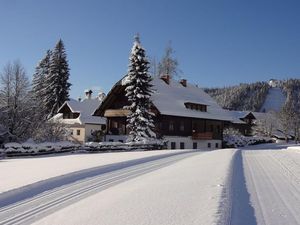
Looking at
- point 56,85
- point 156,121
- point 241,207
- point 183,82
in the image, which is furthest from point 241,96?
point 241,207

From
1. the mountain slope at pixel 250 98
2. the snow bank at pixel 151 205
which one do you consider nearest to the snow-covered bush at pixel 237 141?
the snow bank at pixel 151 205

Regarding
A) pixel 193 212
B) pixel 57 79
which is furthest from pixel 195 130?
pixel 193 212

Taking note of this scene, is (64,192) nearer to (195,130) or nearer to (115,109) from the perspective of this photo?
(115,109)

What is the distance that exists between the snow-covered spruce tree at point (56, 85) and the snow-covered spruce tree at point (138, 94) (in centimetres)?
2412

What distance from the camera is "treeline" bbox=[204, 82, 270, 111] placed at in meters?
171

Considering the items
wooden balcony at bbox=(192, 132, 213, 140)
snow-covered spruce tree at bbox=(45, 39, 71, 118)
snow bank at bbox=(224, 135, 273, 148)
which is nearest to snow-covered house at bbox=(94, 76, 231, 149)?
wooden balcony at bbox=(192, 132, 213, 140)

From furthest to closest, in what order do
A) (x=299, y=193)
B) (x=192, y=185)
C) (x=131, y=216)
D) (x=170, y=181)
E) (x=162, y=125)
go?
1. (x=162, y=125)
2. (x=170, y=181)
3. (x=192, y=185)
4. (x=299, y=193)
5. (x=131, y=216)

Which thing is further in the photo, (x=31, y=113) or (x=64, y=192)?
(x=31, y=113)

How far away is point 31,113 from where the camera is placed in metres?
42.4

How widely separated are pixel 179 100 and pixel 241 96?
4899 inches

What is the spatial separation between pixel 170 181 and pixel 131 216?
549cm

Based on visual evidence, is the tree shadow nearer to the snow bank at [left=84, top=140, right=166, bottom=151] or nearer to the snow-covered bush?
the snow bank at [left=84, top=140, right=166, bottom=151]

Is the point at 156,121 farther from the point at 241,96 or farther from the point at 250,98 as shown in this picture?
the point at 250,98

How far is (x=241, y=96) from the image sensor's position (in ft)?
585
